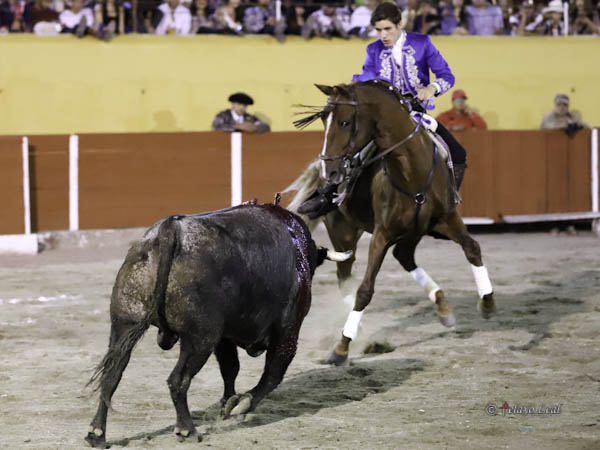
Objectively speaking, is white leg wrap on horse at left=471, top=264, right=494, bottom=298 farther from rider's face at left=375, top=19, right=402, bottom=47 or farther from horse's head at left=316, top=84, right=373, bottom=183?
rider's face at left=375, top=19, right=402, bottom=47

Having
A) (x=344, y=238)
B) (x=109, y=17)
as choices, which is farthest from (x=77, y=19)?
(x=344, y=238)

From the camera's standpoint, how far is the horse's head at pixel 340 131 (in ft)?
16.4

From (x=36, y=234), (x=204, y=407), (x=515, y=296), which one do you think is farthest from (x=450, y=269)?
(x=204, y=407)

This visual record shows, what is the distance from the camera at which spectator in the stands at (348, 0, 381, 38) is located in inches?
480

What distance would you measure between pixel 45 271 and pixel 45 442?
502 centimetres

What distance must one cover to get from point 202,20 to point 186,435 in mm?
8623

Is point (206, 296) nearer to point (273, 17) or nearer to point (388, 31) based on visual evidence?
A: point (388, 31)

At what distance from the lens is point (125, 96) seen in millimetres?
11750

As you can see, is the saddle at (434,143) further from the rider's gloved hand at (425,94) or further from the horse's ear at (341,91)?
the horse's ear at (341,91)

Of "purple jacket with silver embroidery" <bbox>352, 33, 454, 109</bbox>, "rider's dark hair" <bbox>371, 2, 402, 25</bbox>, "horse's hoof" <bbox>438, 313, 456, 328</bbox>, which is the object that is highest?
"rider's dark hair" <bbox>371, 2, 402, 25</bbox>

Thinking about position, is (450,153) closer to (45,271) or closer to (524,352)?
(524,352)

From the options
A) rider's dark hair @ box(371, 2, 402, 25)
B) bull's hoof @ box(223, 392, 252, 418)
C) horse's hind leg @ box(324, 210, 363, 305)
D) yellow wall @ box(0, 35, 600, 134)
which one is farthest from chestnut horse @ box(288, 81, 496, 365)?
yellow wall @ box(0, 35, 600, 134)

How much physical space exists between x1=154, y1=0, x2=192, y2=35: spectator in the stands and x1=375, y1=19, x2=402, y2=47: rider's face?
21.3ft

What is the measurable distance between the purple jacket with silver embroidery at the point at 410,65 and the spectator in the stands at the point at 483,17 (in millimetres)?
7094
